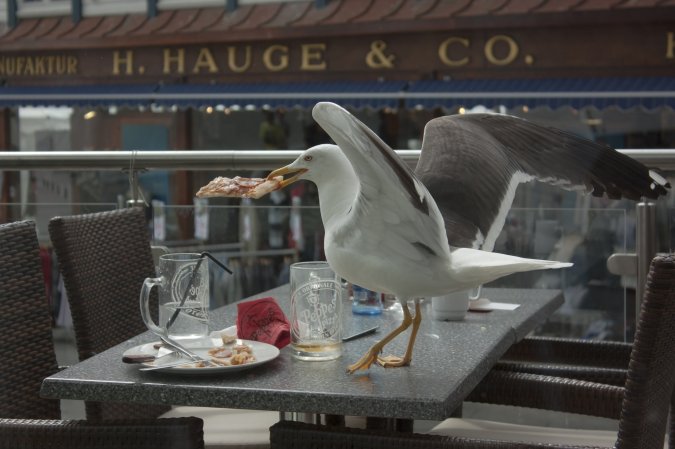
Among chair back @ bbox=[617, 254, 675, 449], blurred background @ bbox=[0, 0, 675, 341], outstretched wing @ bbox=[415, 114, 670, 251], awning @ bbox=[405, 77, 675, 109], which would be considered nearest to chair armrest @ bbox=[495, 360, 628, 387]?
outstretched wing @ bbox=[415, 114, 670, 251]

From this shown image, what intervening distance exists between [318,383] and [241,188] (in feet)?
1.17

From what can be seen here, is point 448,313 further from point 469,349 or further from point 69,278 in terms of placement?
point 69,278

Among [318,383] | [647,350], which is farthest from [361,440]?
[647,350]

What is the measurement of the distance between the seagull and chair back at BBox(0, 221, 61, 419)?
1.88ft

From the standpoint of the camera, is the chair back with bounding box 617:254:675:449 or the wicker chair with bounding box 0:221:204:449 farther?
the wicker chair with bounding box 0:221:204:449

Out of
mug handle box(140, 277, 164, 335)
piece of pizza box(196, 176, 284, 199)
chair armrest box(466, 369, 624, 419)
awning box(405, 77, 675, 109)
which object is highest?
awning box(405, 77, 675, 109)

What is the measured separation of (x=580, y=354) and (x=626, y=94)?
4215 mm

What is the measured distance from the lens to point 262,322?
1770 millimetres

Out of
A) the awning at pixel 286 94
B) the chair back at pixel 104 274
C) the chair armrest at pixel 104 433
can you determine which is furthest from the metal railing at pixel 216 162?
the awning at pixel 286 94

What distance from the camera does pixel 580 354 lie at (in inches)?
88.4

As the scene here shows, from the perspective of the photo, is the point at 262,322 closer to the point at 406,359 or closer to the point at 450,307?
the point at 406,359

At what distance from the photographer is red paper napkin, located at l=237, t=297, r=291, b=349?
1741 millimetres

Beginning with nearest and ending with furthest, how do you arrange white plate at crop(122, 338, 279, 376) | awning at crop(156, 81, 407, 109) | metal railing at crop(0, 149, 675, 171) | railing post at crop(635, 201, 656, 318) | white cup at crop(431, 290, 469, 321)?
1. white plate at crop(122, 338, 279, 376)
2. white cup at crop(431, 290, 469, 321)
3. railing post at crop(635, 201, 656, 318)
4. metal railing at crop(0, 149, 675, 171)
5. awning at crop(156, 81, 407, 109)

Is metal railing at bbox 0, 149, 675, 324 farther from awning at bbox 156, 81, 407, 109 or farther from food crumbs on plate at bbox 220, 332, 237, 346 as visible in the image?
awning at bbox 156, 81, 407, 109
